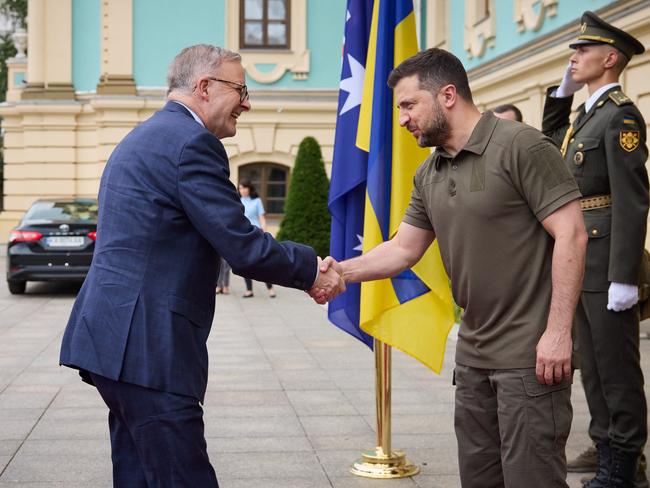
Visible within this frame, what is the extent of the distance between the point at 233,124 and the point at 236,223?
0.51 m

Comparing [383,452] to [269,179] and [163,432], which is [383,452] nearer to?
[163,432]

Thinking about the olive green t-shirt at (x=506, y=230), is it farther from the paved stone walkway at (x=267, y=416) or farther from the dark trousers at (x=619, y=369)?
the paved stone walkway at (x=267, y=416)

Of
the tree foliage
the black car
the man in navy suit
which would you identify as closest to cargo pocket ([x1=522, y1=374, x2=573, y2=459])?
the man in navy suit

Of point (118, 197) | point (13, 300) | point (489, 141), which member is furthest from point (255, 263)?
Answer: point (13, 300)

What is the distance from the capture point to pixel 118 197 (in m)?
3.55

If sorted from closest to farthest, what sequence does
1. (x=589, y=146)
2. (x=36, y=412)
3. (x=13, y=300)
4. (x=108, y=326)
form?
(x=108, y=326) → (x=589, y=146) → (x=36, y=412) → (x=13, y=300)

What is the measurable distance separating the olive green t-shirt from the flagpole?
201 centimetres

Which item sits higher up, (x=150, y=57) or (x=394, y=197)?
Result: (x=150, y=57)

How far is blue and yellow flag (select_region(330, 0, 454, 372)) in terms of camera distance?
546cm

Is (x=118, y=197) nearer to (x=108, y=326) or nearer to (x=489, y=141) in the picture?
(x=108, y=326)

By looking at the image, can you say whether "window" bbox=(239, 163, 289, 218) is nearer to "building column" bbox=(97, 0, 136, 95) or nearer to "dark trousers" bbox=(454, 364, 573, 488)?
"building column" bbox=(97, 0, 136, 95)

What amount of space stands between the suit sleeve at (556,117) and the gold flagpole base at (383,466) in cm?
189

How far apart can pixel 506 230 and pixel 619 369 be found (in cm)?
161

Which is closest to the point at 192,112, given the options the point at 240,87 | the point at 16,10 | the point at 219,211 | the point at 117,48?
the point at 240,87
